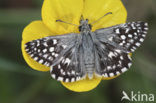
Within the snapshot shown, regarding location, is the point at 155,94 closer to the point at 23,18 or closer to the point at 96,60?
the point at 96,60

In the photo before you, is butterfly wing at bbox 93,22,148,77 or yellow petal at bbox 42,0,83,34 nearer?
butterfly wing at bbox 93,22,148,77

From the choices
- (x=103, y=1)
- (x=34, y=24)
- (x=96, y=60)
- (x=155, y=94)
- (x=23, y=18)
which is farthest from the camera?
(x=23, y=18)

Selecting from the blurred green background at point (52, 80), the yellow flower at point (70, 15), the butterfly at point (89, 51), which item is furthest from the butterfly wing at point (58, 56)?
the blurred green background at point (52, 80)

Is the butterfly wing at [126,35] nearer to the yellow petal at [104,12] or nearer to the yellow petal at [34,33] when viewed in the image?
the yellow petal at [104,12]

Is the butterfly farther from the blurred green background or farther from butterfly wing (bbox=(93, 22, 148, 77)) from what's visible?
the blurred green background

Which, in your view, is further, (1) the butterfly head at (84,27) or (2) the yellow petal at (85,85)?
(1) the butterfly head at (84,27)

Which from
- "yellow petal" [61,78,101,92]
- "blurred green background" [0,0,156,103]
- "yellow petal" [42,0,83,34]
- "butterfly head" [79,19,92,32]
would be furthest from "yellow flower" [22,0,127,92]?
"blurred green background" [0,0,156,103]

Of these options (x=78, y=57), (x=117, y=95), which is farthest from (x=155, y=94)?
(x=78, y=57)
